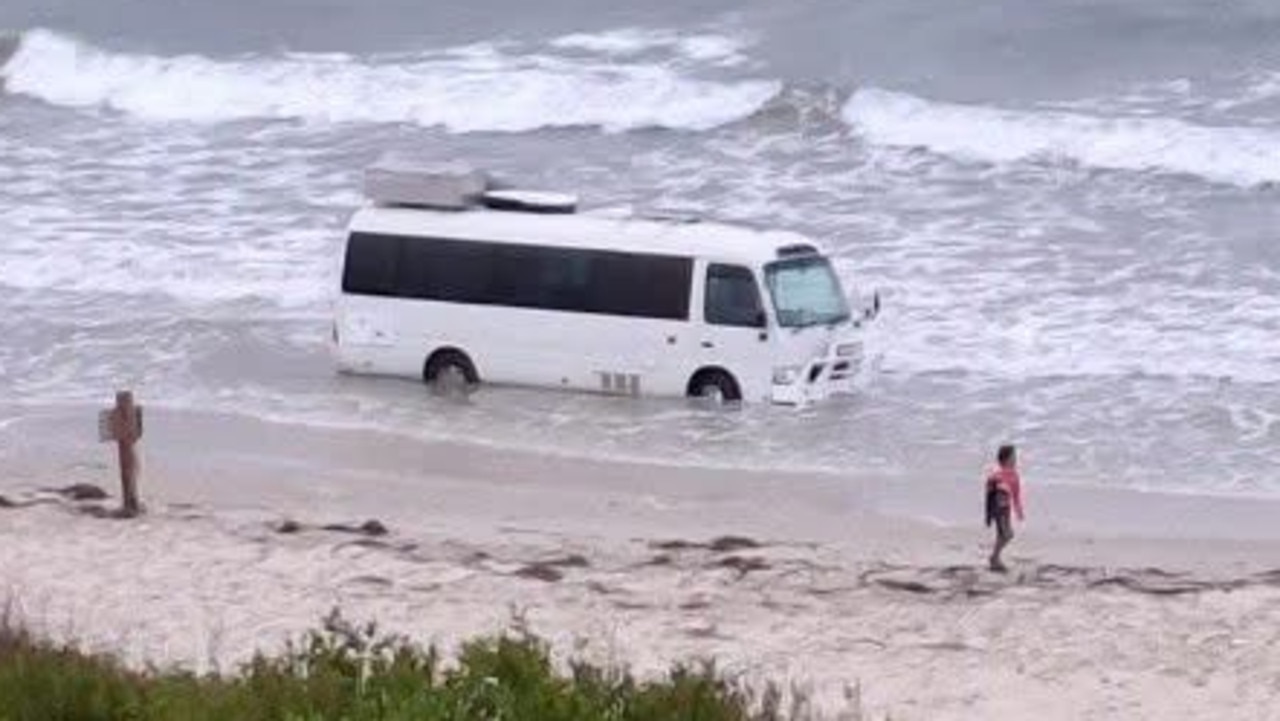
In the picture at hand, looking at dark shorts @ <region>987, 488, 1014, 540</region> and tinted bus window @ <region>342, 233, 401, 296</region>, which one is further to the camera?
tinted bus window @ <region>342, 233, 401, 296</region>

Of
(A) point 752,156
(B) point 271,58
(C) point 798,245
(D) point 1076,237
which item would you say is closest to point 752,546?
(C) point 798,245

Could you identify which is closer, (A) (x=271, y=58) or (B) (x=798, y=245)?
(B) (x=798, y=245)

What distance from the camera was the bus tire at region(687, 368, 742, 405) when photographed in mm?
28062

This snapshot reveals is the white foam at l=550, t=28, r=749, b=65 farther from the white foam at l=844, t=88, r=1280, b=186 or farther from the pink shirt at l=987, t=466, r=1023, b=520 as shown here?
the pink shirt at l=987, t=466, r=1023, b=520

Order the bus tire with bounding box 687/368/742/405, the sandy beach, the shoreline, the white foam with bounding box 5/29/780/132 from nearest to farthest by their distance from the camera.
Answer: the sandy beach < the shoreline < the bus tire with bounding box 687/368/742/405 < the white foam with bounding box 5/29/780/132

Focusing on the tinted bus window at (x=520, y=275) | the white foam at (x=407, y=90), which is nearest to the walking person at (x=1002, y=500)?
the tinted bus window at (x=520, y=275)

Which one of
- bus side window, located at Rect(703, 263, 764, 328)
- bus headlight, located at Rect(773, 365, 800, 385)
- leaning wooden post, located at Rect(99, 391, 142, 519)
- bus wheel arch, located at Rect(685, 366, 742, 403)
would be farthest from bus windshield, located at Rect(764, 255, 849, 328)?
leaning wooden post, located at Rect(99, 391, 142, 519)

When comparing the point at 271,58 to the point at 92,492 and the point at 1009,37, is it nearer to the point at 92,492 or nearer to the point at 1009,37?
the point at 1009,37

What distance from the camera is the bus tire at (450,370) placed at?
29.0 meters

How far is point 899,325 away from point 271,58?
828 inches

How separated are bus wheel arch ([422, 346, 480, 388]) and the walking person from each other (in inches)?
326

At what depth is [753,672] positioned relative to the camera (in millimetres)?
18047

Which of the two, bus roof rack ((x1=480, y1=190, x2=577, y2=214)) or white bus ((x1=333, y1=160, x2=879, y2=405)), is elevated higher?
bus roof rack ((x1=480, y1=190, x2=577, y2=214))

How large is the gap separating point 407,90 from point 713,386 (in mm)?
18627
